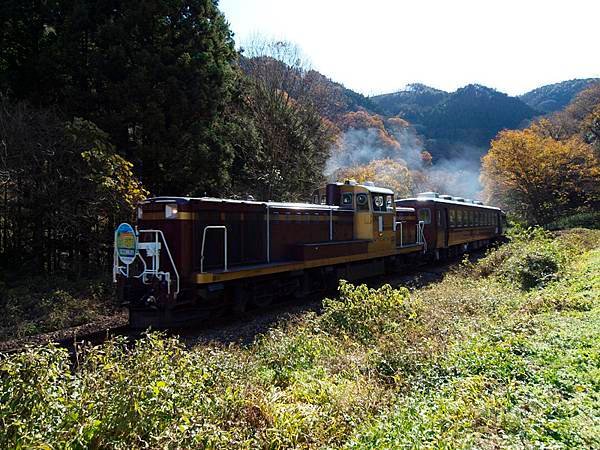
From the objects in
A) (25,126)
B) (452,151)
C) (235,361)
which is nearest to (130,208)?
(25,126)

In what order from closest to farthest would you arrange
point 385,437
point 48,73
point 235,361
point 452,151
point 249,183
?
point 385,437
point 235,361
point 48,73
point 249,183
point 452,151

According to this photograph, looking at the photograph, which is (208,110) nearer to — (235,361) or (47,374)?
(235,361)

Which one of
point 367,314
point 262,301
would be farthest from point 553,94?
point 367,314

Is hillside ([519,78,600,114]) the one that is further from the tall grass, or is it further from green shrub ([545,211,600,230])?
the tall grass

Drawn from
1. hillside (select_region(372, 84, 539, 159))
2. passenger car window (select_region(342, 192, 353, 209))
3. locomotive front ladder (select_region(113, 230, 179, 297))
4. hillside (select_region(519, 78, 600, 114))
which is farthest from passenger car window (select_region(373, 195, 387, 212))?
hillside (select_region(519, 78, 600, 114))

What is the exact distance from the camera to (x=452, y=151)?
78.8 m

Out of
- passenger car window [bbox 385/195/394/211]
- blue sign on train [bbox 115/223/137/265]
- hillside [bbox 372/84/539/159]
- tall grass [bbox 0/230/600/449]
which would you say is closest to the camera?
tall grass [bbox 0/230/600/449]

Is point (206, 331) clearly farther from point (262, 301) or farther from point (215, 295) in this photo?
point (262, 301)

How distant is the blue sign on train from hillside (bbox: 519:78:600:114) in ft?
334

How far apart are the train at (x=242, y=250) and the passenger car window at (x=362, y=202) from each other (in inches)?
1.3

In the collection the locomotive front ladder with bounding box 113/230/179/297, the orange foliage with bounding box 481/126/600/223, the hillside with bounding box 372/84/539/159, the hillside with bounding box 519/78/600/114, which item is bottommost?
the locomotive front ladder with bounding box 113/230/179/297

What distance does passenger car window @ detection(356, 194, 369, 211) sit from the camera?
14367 millimetres

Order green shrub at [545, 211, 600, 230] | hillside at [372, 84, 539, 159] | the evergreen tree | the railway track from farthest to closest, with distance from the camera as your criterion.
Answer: hillside at [372, 84, 539, 159] → green shrub at [545, 211, 600, 230] → the evergreen tree → the railway track

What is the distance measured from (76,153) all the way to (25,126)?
140cm
